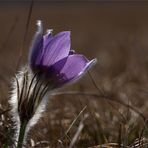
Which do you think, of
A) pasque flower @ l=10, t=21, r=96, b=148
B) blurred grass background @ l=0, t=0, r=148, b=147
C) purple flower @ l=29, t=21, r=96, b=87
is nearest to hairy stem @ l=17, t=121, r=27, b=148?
pasque flower @ l=10, t=21, r=96, b=148

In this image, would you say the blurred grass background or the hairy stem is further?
the blurred grass background

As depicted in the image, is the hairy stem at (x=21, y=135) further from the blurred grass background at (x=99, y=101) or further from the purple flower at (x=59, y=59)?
the blurred grass background at (x=99, y=101)

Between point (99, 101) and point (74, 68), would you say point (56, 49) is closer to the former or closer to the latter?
point (74, 68)

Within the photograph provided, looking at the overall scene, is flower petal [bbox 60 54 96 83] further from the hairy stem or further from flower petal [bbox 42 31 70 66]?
the hairy stem

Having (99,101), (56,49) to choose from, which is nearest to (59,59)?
(56,49)

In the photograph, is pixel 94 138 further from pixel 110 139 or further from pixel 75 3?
A: pixel 75 3

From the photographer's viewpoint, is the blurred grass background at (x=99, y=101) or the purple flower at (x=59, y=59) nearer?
the purple flower at (x=59, y=59)

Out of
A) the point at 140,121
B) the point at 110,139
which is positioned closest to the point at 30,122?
the point at 110,139

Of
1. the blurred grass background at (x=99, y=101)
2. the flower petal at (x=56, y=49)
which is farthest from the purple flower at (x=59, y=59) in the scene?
the blurred grass background at (x=99, y=101)
